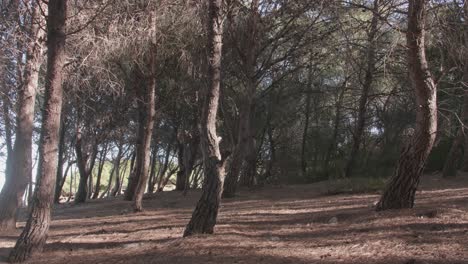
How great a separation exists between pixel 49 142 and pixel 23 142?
145 inches

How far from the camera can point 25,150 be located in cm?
1105

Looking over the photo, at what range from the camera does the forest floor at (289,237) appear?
6180mm

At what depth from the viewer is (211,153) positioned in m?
7.68

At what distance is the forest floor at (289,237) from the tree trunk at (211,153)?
266 mm

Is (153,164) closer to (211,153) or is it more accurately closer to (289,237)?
(211,153)

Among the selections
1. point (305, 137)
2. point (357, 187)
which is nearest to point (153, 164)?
point (305, 137)

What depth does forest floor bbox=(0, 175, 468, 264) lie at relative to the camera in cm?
618

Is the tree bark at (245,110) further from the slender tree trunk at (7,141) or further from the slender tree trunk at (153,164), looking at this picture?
the slender tree trunk at (153,164)

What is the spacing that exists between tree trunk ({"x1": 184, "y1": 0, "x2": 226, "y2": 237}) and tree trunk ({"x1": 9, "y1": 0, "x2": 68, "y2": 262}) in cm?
211

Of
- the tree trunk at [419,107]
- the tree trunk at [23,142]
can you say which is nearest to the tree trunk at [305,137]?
the tree trunk at [23,142]

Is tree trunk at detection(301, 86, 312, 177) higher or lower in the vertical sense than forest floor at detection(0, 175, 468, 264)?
higher

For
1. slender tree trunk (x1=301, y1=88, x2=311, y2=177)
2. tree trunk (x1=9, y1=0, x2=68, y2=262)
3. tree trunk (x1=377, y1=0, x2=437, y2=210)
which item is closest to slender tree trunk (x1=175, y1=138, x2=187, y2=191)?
slender tree trunk (x1=301, y1=88, x2=311, y2=177)

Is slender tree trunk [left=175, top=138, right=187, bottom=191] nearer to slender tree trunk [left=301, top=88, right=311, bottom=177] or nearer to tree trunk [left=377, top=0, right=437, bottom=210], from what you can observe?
slender tree trunk [left=301, top=88, right=311, bottom=177]

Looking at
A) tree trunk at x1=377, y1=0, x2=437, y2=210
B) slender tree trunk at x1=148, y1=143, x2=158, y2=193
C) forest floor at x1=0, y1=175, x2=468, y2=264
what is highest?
slender tree trunk at x1=148, y1=143, x2=158, y2=193
